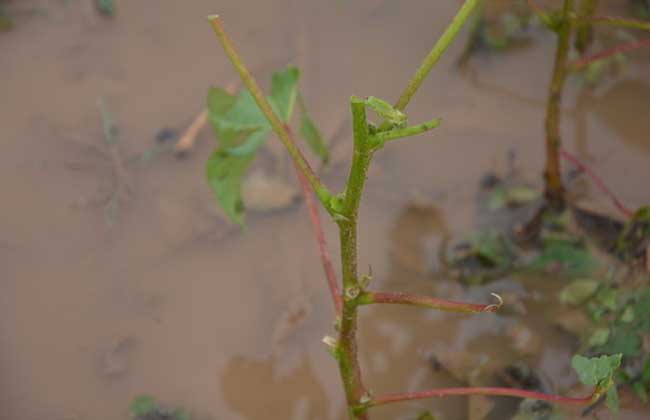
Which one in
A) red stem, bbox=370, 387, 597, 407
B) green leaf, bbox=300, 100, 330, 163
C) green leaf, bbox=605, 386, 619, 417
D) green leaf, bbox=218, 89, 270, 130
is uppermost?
green leaf, bbox=218, 89, 270, 130

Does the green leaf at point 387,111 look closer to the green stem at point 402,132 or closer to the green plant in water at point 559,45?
the green stem at point 402,132

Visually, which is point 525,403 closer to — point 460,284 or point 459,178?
point 460,284

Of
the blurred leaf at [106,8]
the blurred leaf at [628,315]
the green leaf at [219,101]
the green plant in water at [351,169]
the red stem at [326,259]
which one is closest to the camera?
the green plant in water at [351,169]

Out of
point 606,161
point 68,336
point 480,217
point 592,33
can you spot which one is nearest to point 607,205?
point 606,161

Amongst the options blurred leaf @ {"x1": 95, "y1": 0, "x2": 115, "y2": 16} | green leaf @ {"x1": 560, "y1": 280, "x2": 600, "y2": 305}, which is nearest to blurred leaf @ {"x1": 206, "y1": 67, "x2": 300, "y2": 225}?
green leaf @ {"x1": 560, "y1": 280, "x2": 600, "y2": 305}

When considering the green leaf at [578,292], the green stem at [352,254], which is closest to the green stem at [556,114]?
the green leaf at [578,292]

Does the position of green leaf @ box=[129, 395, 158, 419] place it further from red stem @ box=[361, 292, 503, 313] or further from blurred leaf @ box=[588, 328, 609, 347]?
blurred leaf @ box=[588, 328, 609, 347]
